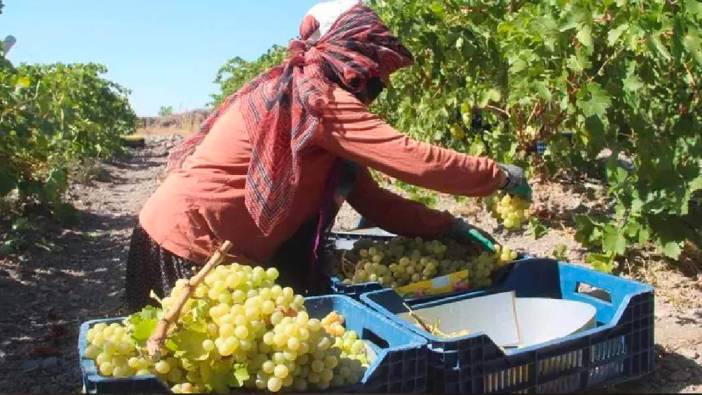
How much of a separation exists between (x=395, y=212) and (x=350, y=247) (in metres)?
0.29

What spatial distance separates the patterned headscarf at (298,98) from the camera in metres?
2.52

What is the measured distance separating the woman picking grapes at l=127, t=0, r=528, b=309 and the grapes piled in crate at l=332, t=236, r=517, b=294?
17 centimetres

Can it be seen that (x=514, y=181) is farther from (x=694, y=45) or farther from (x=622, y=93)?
(x=622, y=93)

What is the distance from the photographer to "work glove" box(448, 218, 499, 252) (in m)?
3.05

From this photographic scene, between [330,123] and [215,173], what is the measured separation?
469 mm

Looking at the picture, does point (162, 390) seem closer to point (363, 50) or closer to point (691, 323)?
point (363, 50)

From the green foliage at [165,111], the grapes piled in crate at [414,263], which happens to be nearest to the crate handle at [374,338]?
the grapes piled in crate at [414,263]

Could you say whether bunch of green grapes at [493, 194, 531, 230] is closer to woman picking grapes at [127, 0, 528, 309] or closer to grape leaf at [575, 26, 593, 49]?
woman picking grapes at [127, 0, 528, 309]

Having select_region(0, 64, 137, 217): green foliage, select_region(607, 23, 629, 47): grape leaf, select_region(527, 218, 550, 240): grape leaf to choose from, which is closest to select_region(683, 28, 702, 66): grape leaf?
select_region(607, 23, 629, 47): grape leaf

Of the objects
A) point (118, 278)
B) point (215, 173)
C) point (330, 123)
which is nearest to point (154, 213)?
point (215, 173)

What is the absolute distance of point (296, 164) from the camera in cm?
254

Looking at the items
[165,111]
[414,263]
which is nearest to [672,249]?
[414,263]

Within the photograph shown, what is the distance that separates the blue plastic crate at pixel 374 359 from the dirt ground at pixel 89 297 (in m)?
0.77

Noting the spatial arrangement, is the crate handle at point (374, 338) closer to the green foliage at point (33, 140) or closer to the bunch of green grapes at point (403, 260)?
the bunch of green grapes at point (403, 260)
